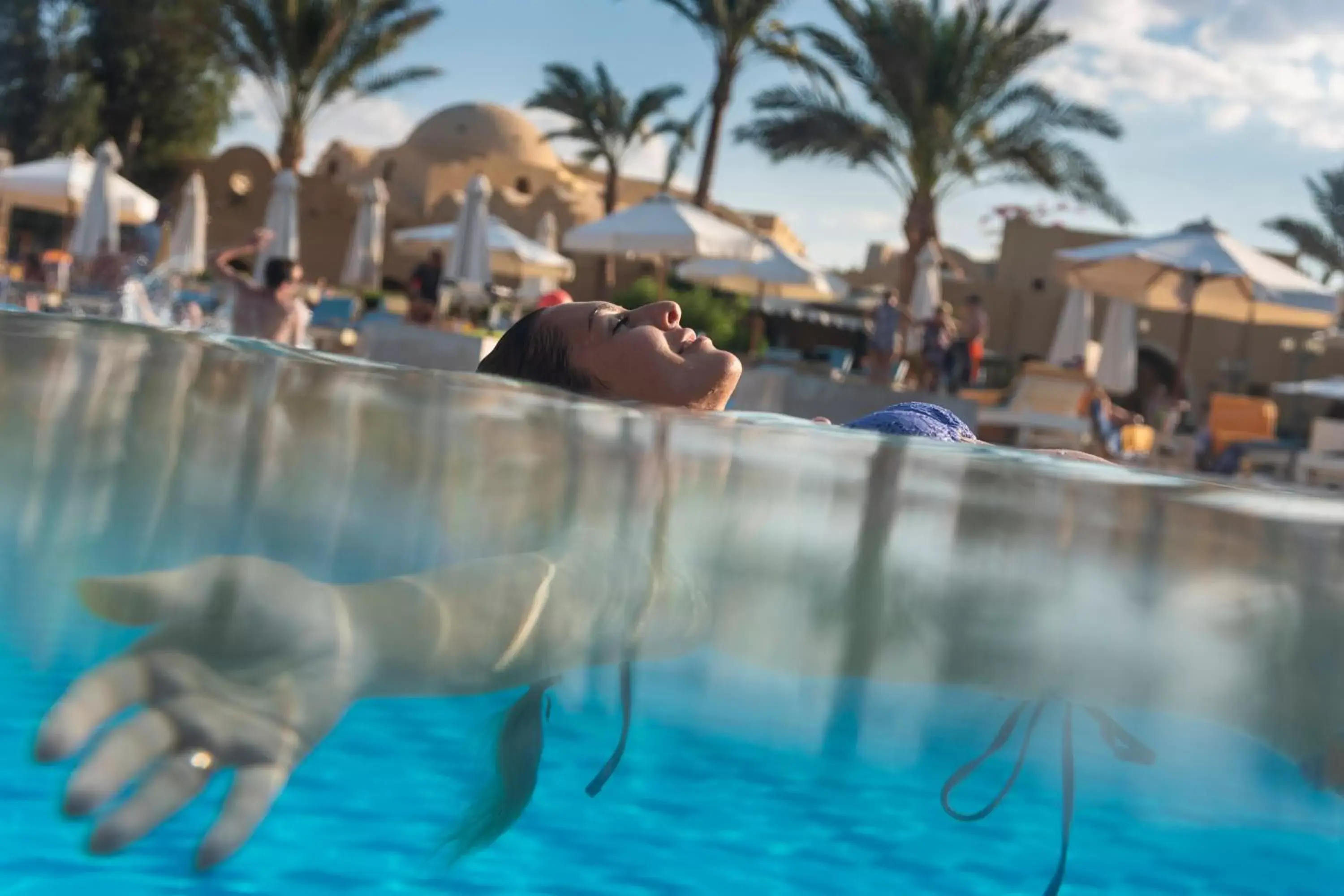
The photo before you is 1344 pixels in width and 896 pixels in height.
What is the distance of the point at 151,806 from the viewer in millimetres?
1580

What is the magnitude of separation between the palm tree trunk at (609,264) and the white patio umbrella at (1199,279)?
45.2ft

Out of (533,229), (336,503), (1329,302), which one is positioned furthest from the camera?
(533,229)

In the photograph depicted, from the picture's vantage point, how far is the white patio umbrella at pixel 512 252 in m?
21.2

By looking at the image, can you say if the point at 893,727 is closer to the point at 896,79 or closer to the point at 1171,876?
the point at 1171,876

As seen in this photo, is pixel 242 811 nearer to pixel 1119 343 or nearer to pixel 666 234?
pixel 666 234

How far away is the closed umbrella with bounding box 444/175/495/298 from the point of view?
56.6 feet

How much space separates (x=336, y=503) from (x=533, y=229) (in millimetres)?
32164

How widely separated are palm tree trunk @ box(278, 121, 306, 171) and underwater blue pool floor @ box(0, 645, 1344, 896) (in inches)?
894

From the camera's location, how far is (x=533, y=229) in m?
33.3

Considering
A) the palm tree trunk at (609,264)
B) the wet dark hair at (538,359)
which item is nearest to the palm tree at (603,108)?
the palm tree trunk at (609,264)

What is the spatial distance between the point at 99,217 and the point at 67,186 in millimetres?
1462

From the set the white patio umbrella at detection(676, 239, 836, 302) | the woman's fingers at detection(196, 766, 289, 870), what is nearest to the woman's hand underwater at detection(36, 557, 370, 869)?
the woman's fingers at detection(196, 766, 289, 870)

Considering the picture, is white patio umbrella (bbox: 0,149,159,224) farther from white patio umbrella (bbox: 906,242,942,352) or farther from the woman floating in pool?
the woman floating in pool

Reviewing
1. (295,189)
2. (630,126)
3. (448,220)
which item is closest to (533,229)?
(448,220)
